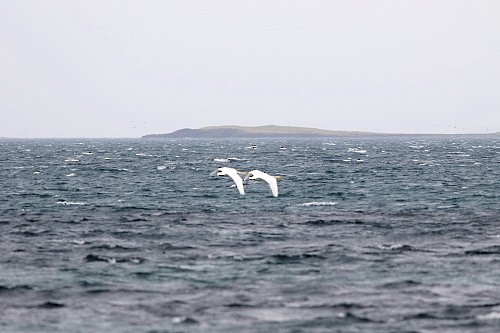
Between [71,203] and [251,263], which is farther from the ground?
[251,263]

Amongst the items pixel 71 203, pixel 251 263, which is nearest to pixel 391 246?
pixel 251 263

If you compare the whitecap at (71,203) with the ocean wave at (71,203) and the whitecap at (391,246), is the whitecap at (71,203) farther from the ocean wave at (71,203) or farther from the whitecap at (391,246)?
the whitecap at (391,246)

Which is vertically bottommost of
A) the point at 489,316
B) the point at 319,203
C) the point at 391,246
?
the point at 319,203

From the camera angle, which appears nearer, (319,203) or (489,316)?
(489,316)

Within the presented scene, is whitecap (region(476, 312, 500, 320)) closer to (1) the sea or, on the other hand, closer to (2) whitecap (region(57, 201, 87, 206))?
(1) the sea

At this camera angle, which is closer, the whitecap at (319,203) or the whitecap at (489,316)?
the whitecap at (489,316)

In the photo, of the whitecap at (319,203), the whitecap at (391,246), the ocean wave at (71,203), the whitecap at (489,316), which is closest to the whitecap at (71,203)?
the ocean wave at (71,203)

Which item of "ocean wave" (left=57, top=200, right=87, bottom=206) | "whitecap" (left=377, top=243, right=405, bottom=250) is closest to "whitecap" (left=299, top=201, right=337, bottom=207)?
"ocean wave" (left=57, top=200, right=87, bottom=206)

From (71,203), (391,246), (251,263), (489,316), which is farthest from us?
(71,203)

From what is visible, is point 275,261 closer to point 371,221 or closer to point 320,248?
point 320,248

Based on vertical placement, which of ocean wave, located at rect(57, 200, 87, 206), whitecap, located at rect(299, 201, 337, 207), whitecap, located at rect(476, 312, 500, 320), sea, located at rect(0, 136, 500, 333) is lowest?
whitecap, located at rect(299, 201, 337, 207)

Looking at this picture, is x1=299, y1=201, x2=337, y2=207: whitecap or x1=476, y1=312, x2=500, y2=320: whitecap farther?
x1=299, y1=201, x2=337, y2=207: whitecap

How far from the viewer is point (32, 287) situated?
23.8 metres

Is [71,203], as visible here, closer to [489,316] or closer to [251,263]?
[251,263]
